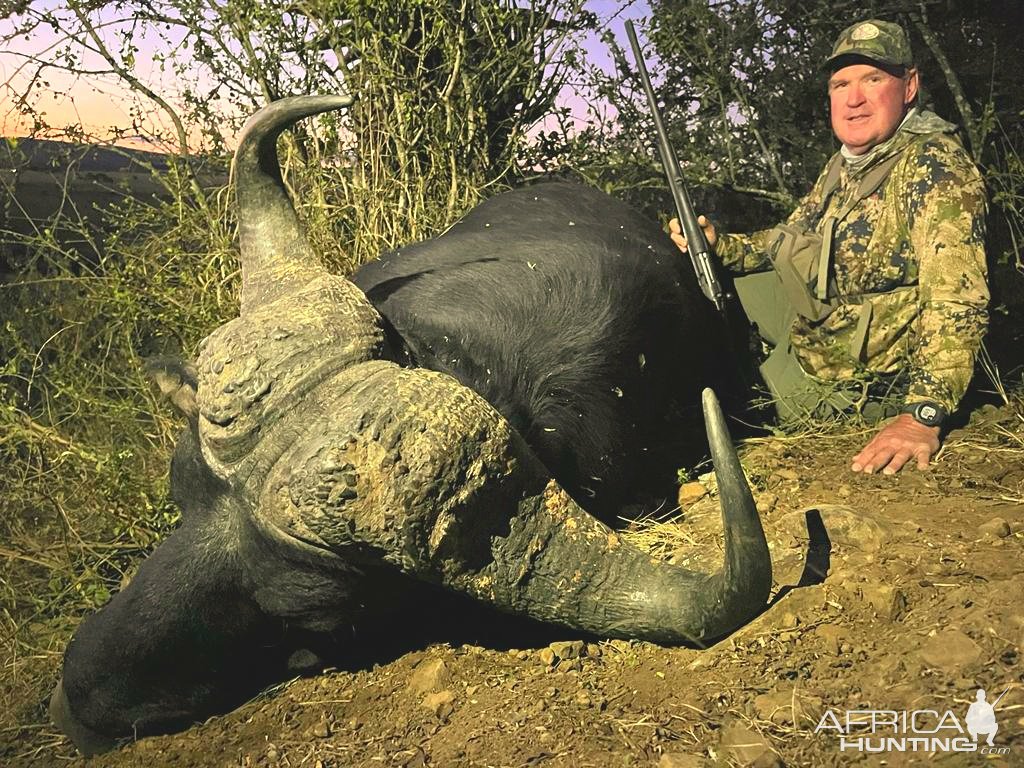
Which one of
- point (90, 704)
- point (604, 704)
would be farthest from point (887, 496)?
point (90, 704)

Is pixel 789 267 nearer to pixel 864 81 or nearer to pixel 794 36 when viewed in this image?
pixel 864 81

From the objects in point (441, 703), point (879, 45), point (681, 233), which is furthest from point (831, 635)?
point (879, 45)

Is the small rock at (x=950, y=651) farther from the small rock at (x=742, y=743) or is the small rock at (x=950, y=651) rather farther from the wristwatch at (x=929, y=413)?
the wristwatch at (x=929, y=413)

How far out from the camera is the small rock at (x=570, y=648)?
2.67 m

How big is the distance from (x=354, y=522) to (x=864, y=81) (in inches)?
130

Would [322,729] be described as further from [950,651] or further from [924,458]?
[924,458]

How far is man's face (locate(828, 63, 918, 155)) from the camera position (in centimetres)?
410

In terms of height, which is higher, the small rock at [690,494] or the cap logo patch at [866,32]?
the cap logo patch at [866,32]

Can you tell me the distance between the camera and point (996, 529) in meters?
2.81

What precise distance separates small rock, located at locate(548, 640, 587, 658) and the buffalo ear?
4.13 feet

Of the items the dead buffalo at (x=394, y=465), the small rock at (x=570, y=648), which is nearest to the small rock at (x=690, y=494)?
the dead buffalo at (x=394, y=465)

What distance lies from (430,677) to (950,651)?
1.42 m

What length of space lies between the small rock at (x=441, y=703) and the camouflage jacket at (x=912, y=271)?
87.4 inches

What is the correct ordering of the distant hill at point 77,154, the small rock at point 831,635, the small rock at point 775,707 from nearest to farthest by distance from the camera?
the small rock at point 775,707 < the small rock at point 831,635 < the distant hill at point 77,154
